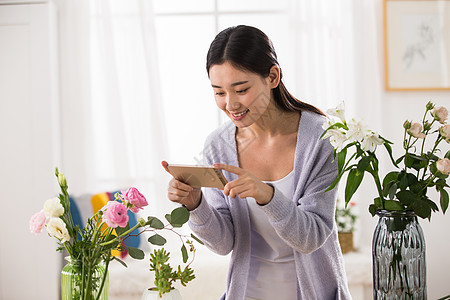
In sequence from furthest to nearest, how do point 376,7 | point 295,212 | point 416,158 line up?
point 376,7 < point 295,212 < point 416,158

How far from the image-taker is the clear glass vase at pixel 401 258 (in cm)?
118

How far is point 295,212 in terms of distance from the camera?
137 cm

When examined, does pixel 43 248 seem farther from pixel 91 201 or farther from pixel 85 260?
pixel 85 260

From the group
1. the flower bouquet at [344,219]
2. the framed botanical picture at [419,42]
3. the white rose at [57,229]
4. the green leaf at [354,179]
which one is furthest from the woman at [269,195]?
the framed botanical picture at [419,42]

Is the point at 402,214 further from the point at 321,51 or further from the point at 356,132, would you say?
the point at 321,51

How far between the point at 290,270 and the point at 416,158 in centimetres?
51

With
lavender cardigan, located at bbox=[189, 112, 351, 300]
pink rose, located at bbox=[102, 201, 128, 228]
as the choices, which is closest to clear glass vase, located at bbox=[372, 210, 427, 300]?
lavender cardigan, located at bbox=[189, 112, 351, 300]

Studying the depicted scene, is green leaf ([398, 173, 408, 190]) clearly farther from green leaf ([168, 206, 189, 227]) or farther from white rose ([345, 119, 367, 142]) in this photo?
green leaf ([168, 206, 189, 227])

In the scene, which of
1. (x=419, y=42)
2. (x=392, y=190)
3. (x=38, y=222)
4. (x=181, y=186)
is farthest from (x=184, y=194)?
(x=419, y=42)

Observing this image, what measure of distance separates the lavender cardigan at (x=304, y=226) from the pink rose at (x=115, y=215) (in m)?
0.37

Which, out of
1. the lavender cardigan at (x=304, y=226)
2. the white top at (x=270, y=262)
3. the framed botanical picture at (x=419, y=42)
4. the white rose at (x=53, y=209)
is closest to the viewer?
the white rose at (x=53, y=209)

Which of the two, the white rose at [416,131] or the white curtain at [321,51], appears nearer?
the white rose at [416,131]

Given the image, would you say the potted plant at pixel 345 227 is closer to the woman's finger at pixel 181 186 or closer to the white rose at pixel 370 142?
the woman's finger at pixel 181 186

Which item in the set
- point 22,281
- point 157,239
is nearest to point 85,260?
point 157,239
